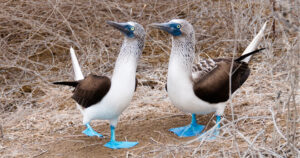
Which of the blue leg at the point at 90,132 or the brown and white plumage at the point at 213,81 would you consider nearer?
the brown and white plumage at the point at 213,81

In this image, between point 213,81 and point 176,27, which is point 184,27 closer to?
point 176,27

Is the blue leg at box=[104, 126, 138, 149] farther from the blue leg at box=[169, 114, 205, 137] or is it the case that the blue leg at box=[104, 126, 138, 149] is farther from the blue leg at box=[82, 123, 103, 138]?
the blue leg at box=[169, 114, 205, 137]

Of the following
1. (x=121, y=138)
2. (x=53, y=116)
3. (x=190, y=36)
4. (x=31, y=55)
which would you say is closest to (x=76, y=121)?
(x=53, y=116)

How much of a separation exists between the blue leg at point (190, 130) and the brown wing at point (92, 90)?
840 mm

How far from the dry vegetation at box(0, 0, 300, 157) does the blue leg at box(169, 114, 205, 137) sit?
8cm

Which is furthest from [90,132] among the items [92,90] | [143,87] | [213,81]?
[143,87]

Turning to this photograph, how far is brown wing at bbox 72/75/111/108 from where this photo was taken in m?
4.04

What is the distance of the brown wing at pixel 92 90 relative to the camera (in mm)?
4039

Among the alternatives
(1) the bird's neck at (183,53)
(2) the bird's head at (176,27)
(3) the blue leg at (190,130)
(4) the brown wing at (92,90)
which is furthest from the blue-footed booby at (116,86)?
(3) the blue leg at (190,130)

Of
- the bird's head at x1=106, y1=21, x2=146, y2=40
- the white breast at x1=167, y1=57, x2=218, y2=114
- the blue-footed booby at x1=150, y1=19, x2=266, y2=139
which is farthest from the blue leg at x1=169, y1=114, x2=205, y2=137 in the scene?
the bird's head at x1=106, y1=21, x2=146, y2=40

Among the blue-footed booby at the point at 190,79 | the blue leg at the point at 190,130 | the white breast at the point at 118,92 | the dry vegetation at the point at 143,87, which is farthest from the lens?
the blue leg at the point at 190,130

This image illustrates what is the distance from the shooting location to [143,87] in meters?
5.97

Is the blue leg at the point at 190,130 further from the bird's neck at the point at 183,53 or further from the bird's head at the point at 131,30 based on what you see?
the bird's head at the point at 131,30

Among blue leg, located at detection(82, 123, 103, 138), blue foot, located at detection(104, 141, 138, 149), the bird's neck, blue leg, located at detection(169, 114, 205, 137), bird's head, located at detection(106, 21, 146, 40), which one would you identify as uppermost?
bird's head, located at detection(106, 21, 146, 40)
